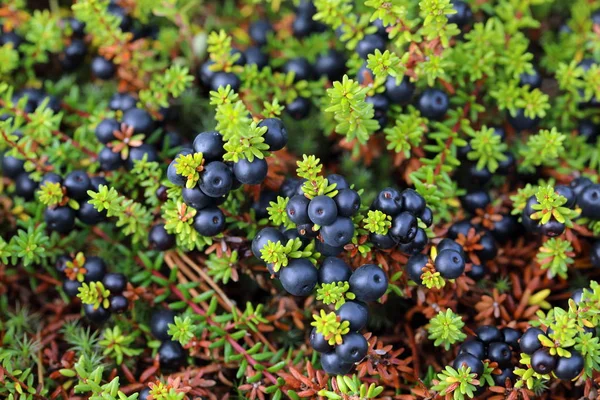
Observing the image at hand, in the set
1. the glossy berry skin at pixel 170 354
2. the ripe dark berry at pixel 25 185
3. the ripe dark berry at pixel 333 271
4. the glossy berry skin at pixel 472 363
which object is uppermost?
the ripe dark berry at pixel 25 185

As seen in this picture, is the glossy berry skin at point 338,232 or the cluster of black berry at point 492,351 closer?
the glossy berry skin at point 338,232

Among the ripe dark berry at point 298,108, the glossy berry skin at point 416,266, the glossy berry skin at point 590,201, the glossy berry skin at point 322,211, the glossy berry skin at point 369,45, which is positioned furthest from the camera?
the ripe dark berry at point 298,108

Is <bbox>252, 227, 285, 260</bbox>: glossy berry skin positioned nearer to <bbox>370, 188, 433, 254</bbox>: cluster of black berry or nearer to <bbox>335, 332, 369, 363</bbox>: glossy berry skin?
<bbox>370, 188, 433, 254</bbox>: cluster of black berry

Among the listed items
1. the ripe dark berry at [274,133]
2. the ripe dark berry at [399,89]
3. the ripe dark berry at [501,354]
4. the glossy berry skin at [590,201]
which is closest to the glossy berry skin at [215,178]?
the ripe dark berry at [274,133]

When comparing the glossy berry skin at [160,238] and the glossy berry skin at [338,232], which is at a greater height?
the glossy berry skin at [338,232]

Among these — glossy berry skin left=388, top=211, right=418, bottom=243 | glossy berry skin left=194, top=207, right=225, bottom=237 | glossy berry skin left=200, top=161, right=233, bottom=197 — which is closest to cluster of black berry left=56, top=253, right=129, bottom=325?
glossy berry skin left=194, top=207, right=225, bottom=237

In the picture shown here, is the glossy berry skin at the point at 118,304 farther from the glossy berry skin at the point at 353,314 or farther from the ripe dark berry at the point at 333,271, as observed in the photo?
the glossy berry skin at the point at 353,314
